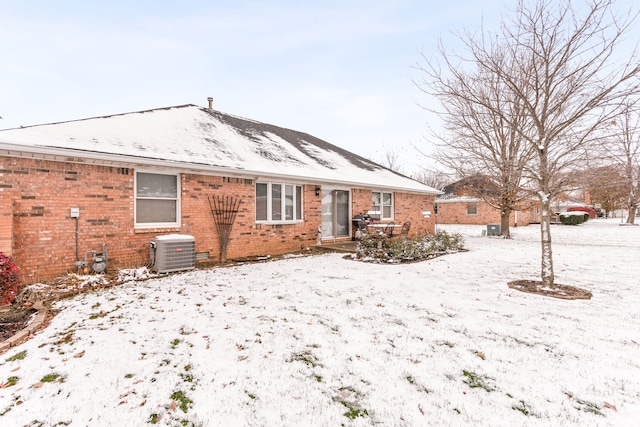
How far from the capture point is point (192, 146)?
8.84m

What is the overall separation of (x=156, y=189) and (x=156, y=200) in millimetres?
281

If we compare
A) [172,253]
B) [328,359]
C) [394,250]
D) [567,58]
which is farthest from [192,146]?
[567,58]

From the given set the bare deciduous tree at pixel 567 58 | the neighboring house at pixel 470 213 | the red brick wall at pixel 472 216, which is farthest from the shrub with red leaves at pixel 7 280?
the red brick wall at pixel 472 216

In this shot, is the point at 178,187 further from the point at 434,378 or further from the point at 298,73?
the point at 298,73

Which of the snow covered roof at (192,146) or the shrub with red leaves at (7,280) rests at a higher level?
the snow covered roof at (192,146)

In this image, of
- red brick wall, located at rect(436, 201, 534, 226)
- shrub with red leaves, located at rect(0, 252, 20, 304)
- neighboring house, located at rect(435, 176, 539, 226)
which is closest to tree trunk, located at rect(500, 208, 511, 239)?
neighboring house, located at rect(435, 176, 539, 226)

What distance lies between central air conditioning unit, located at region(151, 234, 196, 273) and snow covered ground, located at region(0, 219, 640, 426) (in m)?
1.41

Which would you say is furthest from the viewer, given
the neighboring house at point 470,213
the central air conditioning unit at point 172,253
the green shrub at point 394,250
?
the neighboring house at point 470,213

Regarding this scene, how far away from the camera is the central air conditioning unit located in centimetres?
690

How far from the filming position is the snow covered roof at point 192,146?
6.30m

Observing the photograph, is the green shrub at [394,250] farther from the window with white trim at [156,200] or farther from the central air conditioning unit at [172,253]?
the window with white trim at [156,200]

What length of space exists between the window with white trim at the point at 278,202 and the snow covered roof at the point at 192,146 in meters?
0.49

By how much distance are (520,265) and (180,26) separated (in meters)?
14.3

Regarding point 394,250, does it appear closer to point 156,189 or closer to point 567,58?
point 567,58
